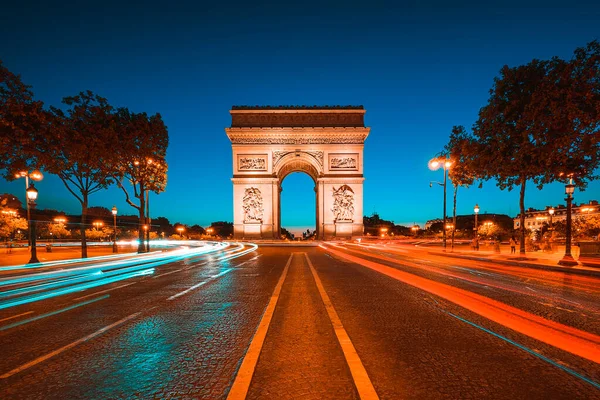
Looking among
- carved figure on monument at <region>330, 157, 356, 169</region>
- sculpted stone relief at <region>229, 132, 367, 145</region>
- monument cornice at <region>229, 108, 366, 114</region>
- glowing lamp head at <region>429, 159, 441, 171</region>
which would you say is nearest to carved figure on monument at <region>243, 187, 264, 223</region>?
sculpted stone relief at <region>229, 132, 367, 145</region>

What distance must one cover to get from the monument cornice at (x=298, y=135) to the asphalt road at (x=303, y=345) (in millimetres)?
38891

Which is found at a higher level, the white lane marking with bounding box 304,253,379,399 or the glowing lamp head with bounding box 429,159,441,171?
the glowing lamp head with bounding box 429,159,441,171

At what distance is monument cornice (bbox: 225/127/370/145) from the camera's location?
44062 millimetres

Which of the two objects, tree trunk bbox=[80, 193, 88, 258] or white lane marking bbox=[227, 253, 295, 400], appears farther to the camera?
tree trunk bbox=[80, 193, 88, 258]

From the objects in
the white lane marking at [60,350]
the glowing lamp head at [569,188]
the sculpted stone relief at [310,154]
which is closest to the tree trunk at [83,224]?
the white lane marking at [60,350]

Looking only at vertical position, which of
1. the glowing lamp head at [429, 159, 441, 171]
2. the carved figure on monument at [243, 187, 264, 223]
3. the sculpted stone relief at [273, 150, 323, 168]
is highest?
the sculpted stone relief at [273, 150, 323, 168]

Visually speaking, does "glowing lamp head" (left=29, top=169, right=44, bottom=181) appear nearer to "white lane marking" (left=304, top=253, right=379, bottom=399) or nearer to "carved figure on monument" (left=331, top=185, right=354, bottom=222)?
"white lane marking" (left=304, top=253, right=379, bottom=399)

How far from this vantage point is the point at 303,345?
12.1 feet

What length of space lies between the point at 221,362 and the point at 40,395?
150 cm

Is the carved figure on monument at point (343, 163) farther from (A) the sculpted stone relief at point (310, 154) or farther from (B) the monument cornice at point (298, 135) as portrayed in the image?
(B) the monument cornice at point (298, 135)

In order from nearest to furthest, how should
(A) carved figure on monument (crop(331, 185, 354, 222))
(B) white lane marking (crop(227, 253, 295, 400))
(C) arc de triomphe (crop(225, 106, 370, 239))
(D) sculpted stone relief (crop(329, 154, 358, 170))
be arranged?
(B) white lane marking (crop(227, 253, 295, 400)) < (C) arc de triomphe (crop(225, 106, 370, 239)) < (A) carved figure on monument (crop(331, 185, 354, 222)) < (D) sculpted stone relief (crop(329, 154, 358, 170))

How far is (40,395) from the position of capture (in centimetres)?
262

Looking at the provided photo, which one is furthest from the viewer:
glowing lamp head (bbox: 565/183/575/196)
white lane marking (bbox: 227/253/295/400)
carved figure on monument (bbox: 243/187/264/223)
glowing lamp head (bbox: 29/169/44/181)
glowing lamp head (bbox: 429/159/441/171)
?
carved figure on monument (bbox: 243/187/264/223)

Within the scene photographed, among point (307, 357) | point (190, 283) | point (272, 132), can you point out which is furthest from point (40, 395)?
point (272, 132)
